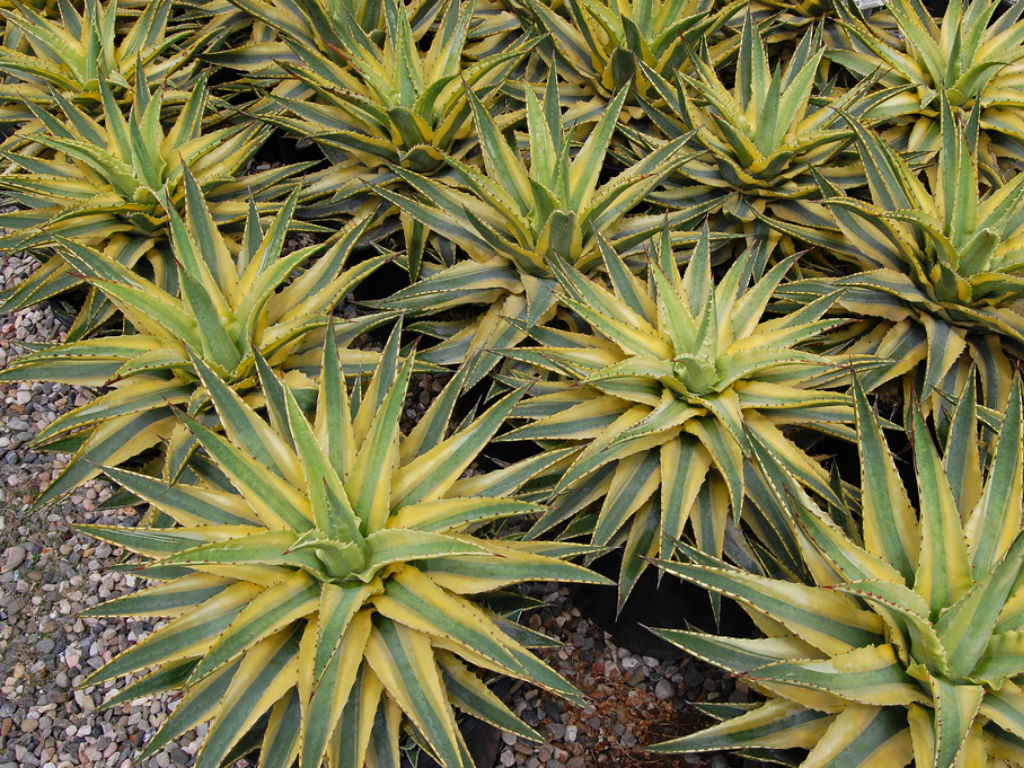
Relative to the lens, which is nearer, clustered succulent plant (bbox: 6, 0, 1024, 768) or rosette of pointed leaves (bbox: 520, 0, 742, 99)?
clustered succulent plant (bbox: 6, 0, 1024, 768)

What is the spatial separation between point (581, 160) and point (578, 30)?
0.78m

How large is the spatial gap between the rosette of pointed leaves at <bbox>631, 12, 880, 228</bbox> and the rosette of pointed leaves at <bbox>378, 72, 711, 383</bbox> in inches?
7.3

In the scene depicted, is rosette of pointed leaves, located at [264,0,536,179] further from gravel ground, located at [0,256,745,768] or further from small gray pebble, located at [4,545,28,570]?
small gray pebble, located at [4,545,28,570]

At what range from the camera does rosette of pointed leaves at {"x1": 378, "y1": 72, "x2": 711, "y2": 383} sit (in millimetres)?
2250

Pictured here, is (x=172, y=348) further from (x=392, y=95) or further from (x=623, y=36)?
(x=623, y=36)

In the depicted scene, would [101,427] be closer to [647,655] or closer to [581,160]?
[581,160]

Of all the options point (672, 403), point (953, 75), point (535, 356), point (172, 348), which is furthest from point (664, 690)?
point (953, 75)

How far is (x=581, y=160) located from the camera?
2371 millimetres

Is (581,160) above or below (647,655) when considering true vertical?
above

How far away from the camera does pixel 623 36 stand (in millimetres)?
2684

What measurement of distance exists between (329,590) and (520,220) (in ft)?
3.78

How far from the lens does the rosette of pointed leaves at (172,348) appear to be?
206 centimetres

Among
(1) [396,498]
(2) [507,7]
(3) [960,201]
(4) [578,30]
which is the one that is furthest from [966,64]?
(1) [396,498]

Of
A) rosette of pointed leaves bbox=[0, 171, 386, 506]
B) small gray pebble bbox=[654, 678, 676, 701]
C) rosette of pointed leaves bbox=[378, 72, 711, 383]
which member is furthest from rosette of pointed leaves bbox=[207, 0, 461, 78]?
small gray pebble bbox=[654, 678, 676, 701]
